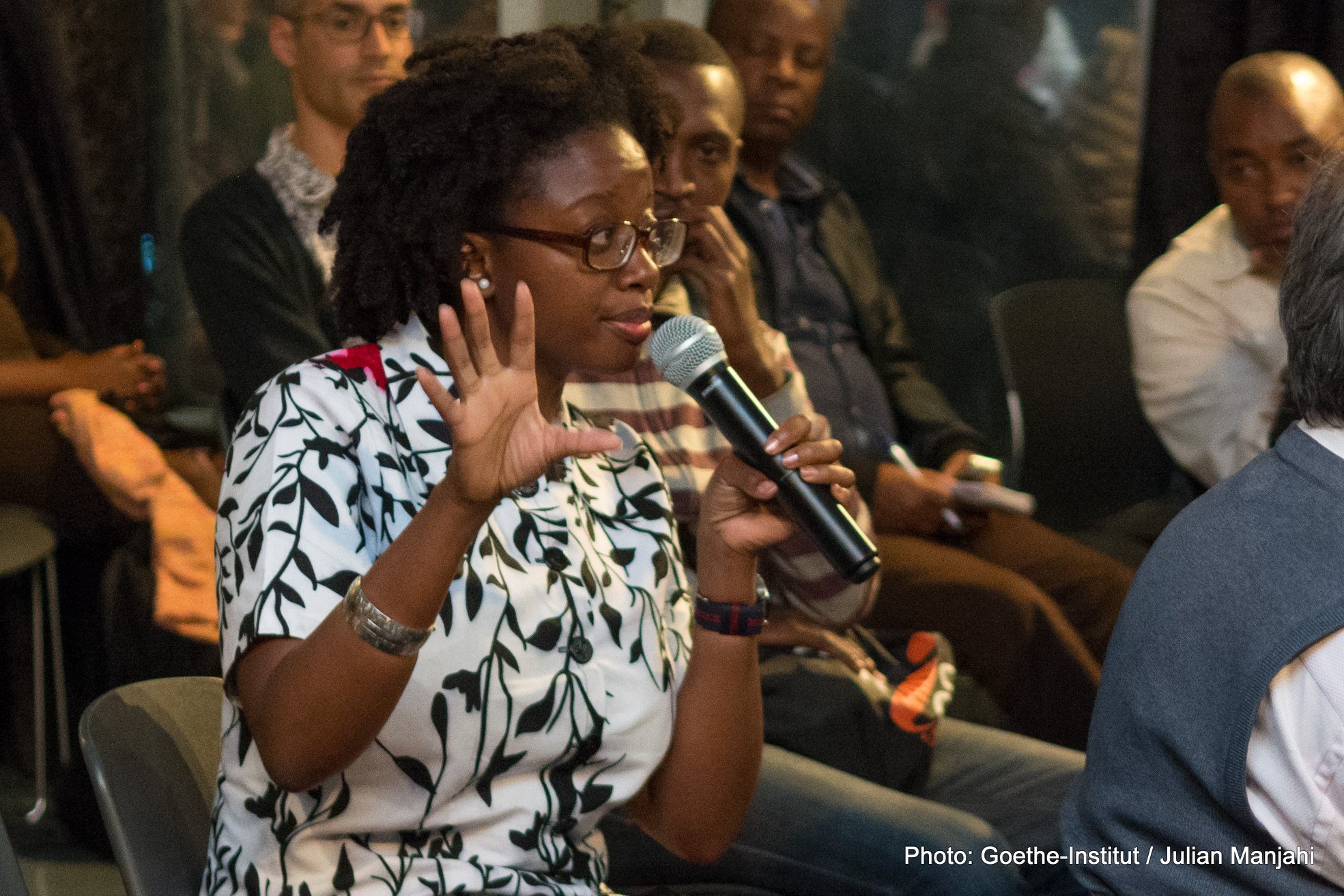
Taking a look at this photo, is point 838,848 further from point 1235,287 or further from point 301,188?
point 1235,287

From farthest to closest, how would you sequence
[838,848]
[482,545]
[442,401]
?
[838,848]
[482,545]
[442,401]

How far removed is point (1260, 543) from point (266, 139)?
2227 millimetres

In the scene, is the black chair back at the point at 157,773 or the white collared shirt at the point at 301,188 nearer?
the black chair back at the point at 157,773

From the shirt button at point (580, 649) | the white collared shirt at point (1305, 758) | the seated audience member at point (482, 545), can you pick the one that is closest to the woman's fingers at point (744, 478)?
the seated audience member at point (482, 545)

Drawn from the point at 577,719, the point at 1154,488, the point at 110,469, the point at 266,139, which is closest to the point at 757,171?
the point at 266,139

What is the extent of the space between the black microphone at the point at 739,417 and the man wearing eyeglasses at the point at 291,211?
116 cm

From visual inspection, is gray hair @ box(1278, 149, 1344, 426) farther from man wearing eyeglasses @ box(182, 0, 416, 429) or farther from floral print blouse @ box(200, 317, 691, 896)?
man wearing eyeglasses @ box(182, 0, 416, 429)

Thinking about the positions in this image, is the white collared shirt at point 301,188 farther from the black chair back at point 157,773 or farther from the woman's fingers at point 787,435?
the woman's fingers at point 787,435

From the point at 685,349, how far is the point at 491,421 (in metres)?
0.28

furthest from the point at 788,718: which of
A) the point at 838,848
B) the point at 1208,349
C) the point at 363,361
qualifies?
the point at 1208,349

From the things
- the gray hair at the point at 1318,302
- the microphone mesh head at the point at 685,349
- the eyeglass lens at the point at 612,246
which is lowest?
the microphone mesh head at the point at 685,349

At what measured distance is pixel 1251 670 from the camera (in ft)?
3.43

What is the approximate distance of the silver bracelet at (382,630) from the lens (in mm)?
1055

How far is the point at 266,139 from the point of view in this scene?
276cm
